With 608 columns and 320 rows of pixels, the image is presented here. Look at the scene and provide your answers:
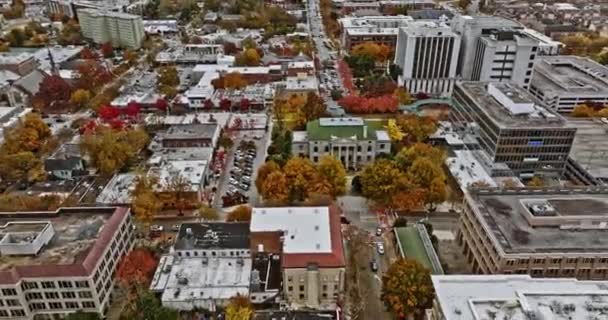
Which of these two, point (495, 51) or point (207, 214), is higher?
point (495, 51)

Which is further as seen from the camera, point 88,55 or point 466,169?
point 88,55

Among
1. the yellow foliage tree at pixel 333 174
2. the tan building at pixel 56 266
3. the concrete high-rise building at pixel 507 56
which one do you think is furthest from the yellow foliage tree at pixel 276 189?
the concrete high-rise building at pixel 507 56

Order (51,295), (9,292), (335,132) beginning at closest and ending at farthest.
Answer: (9,292) < (51,295) < (335,132)

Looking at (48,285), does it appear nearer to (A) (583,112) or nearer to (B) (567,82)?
(A) (583,112)

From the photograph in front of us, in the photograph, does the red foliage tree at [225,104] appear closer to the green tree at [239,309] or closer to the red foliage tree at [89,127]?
the red foliage tree at [89,127]

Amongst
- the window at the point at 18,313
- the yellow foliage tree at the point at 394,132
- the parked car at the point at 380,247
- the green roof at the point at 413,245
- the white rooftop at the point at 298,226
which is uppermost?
the white rooftop at the point at 298,226

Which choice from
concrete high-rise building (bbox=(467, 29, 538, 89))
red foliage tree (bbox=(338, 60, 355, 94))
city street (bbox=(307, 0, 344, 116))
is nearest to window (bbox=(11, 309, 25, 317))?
city street (bbox=(307, 0, 344, 116))

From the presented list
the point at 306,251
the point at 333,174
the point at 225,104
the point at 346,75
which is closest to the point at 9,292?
the point at 306,251
